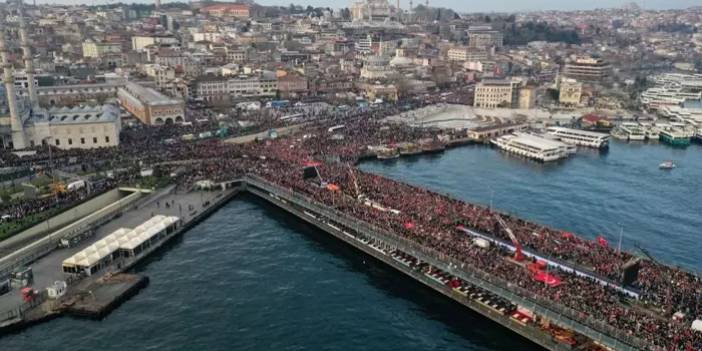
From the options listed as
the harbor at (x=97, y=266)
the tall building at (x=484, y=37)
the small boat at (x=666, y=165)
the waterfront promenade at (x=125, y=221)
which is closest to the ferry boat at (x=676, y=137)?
the small boat at (x=666, y=165)

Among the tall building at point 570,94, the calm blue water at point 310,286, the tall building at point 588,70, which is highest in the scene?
the tall building at point 588,70

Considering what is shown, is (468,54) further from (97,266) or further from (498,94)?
(97,266)

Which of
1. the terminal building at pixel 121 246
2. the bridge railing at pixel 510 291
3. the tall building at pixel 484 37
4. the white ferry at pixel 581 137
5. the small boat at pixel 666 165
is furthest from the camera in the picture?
the tall building at pixel 484 37

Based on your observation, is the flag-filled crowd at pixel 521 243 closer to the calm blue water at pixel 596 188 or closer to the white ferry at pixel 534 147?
the calm blue water at pixel 596 188

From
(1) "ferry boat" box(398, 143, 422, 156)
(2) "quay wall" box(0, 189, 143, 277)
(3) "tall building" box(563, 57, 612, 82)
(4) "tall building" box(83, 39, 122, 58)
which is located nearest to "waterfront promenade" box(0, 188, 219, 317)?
(2) "quay wall" box(0, 189, 143, 277)

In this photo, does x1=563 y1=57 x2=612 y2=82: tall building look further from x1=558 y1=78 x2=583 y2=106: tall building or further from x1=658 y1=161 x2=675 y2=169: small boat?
x1=658 y1=161 x2=675 y2=169: small boat

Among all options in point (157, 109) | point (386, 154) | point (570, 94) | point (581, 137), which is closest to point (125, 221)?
point (386, 154)
